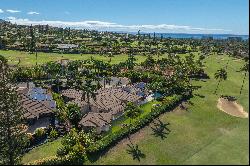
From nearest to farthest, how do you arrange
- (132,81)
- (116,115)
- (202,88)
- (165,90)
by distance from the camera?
1. (116,115)
2. (165,90)
3. (202,88)
4. (132,81)

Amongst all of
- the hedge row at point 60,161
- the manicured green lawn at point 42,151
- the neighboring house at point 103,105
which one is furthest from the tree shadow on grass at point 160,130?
the manicured green lawn at point 42,151

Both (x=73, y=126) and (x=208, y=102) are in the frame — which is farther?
(x=208, y=102)

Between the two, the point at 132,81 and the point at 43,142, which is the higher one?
the point at 132,81

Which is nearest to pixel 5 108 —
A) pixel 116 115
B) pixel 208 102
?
pixel 116 115

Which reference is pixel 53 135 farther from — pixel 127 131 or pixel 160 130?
pixel 160 130

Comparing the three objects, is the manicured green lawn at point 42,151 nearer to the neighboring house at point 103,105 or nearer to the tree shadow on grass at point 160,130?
the neighboring house at point 103,105

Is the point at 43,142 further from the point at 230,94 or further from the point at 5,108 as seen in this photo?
the point at 230,94

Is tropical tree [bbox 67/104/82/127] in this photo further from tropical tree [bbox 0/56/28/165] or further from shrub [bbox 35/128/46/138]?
tropical tree [bbox 0/56/28/165]

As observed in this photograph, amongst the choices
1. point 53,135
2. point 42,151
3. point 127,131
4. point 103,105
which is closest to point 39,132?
point 53,135
